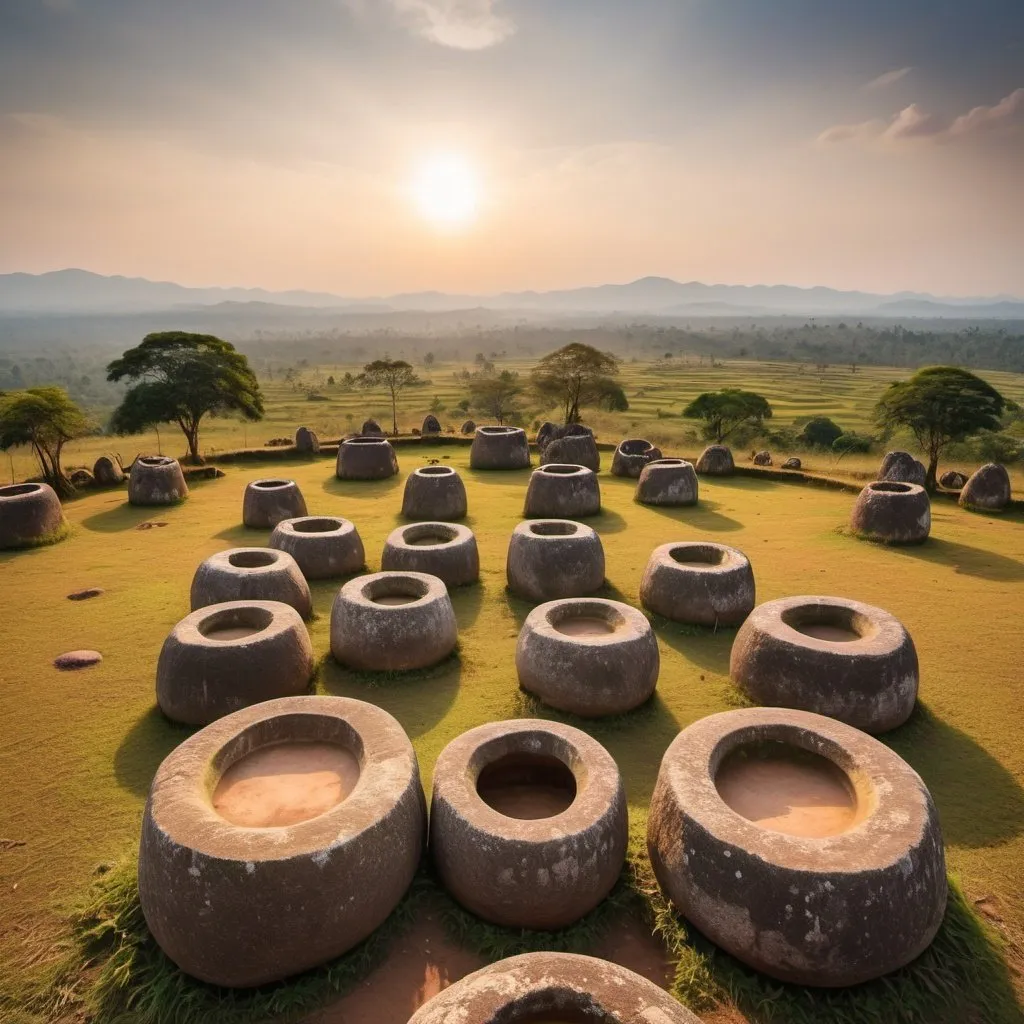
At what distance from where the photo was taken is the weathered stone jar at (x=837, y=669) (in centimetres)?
717

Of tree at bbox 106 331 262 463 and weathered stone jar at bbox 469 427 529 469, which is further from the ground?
tree at bbox 106 331 262 463

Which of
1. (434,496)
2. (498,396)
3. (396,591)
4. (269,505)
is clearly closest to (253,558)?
(396,591)

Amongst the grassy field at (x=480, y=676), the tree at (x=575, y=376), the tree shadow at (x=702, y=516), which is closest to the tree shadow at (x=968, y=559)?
the grassy field at (x=480, y=676)

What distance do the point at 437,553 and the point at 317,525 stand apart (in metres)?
3.08

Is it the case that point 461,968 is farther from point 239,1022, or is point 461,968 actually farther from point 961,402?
point 961,402

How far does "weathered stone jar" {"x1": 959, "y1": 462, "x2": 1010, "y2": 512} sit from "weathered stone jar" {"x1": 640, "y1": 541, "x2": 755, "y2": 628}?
454 inches

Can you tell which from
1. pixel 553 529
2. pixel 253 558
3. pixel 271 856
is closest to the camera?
pixel 271 856

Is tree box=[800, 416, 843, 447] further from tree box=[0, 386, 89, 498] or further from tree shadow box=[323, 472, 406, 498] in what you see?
tree box=[0, 386, 89, 498]

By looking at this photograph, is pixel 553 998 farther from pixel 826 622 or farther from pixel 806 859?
pixel 826 622

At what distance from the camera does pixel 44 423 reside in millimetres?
18375

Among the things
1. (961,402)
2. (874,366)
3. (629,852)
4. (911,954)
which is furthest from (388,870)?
(874,366)

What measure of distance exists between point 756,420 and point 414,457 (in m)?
26.5

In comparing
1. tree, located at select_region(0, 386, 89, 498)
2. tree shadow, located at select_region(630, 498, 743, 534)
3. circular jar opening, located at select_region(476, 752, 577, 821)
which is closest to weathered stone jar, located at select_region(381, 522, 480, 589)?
circular jar opening, located at select_region(476, 752, 577, 821)

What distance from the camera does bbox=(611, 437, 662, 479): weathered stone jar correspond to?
862 inches
